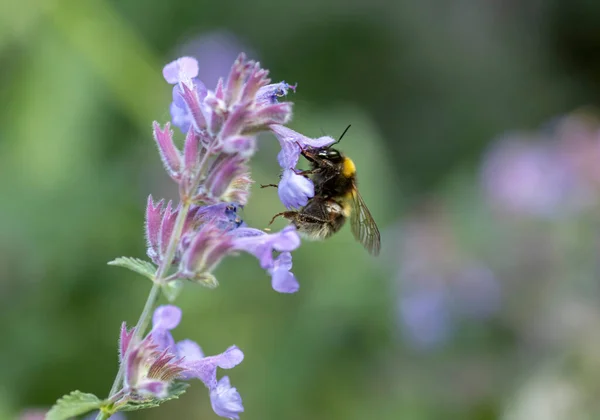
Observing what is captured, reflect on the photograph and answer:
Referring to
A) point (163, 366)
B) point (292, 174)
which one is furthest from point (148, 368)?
point (292, 174)

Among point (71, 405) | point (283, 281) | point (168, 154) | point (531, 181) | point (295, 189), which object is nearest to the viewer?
point (71, 405)

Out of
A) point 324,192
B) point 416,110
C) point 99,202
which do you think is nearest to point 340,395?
point 99,202

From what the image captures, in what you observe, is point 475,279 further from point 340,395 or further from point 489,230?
point 340,395

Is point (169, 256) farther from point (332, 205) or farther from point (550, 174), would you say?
point (550, 174)

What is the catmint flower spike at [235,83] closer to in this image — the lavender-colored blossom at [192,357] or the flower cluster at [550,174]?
the lavender-colored blossom at [192,357]

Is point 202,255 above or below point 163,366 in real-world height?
above

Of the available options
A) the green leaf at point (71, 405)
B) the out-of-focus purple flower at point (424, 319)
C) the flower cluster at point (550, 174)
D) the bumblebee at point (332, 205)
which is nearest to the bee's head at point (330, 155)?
the bumblebee at point (332, 205)
